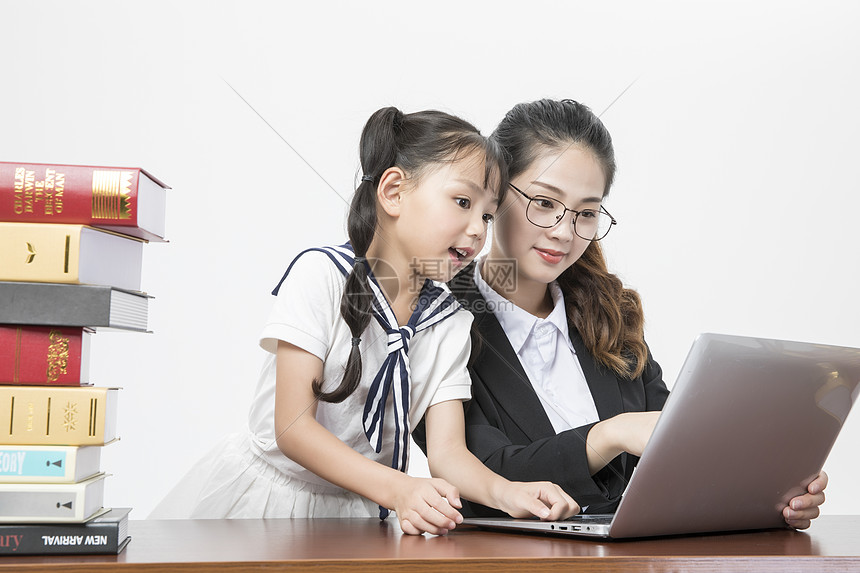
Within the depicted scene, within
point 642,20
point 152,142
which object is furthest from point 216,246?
point 642,20

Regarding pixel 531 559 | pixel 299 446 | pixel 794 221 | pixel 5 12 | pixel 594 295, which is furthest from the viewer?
pixel 794 221

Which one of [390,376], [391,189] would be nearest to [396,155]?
[391,189]

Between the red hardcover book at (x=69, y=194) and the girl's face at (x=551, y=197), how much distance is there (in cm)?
78

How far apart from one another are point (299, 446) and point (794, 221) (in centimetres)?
215

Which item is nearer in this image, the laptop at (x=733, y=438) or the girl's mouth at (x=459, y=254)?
the laptop at (x=733, y=438)

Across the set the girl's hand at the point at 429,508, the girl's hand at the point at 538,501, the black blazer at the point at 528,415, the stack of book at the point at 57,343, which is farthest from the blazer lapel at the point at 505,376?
the stack of book at the point at 57,343

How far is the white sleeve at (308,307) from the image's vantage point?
116 cm

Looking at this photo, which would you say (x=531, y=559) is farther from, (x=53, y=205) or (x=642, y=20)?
(x=642, y=20)

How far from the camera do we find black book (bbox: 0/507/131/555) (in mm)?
686

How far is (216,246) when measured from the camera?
6.98ft

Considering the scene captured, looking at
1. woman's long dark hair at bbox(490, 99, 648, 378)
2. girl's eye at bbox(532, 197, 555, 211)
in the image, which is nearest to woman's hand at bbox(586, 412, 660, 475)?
woman's long dark hair at bbox(490, 99, 648, 378)

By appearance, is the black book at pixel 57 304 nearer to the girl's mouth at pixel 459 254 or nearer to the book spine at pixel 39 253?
the book spine at pixel 39 253

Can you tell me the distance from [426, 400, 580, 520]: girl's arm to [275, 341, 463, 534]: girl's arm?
11 cm

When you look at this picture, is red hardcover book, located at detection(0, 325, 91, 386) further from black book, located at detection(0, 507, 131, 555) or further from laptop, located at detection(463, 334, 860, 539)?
laptop, located at detection(463, 334, 860, 539)
